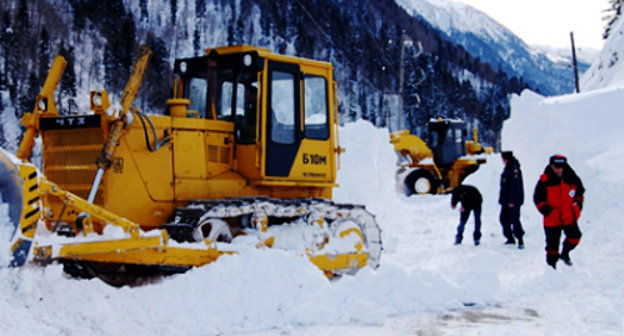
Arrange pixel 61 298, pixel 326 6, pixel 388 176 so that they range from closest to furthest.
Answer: pixel 61 298
pixel 388 176
pixel 326 6

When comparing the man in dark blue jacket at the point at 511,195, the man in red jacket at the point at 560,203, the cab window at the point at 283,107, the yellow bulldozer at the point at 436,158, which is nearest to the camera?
the cab window at the point at 283,107

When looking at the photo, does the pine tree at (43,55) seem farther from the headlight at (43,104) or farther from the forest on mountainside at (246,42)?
the headlight at (43,104)

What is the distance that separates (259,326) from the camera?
6137mm

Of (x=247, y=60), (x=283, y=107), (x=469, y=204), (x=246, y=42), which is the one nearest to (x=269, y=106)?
(x=283, y=107)

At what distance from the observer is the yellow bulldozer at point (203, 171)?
7.41 metres

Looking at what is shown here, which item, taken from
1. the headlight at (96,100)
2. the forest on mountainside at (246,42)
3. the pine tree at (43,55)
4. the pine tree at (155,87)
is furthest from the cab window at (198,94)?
the pine tree at (43,55)

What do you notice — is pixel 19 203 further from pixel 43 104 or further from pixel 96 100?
pixel 43 104

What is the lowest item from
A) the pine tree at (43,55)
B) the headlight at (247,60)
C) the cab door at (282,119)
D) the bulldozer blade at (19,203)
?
the bulldozer blade at (19,203)

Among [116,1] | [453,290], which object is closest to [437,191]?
[453,290]

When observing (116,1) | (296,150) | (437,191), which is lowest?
(437,191)

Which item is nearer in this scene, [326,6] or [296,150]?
[296,150]

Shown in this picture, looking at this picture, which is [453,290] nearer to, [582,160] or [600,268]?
[600,268]

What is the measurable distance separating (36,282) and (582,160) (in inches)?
483

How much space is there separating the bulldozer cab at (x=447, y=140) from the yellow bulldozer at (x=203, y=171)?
19090mm
